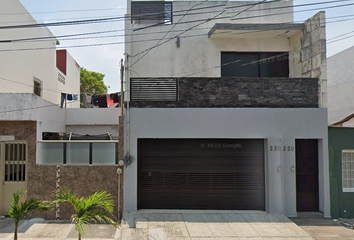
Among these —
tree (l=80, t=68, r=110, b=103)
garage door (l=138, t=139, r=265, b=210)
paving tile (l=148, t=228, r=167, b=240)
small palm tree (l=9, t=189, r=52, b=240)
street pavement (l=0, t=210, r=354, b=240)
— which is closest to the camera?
small palm tree (l=9, t=189, r=52, b=240)

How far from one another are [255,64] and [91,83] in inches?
958

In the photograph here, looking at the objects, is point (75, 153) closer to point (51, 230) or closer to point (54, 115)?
point (51, 230)

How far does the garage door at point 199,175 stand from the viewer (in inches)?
347

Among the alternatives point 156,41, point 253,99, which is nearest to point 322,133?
point 253,99

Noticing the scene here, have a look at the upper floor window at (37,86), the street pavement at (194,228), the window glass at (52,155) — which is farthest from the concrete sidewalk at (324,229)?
the upper floor window at (37,86)

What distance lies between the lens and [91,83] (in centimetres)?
3186

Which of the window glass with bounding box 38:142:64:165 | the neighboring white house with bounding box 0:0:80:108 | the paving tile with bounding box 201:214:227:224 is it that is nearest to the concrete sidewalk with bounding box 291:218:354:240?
the paving tile with bounding box 201:214:227:224

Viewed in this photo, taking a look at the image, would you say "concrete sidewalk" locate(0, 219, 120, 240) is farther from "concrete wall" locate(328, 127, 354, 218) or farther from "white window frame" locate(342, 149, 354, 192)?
"white window frame" locate(342, 149, 354, 192)

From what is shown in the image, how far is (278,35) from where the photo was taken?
35.1ft

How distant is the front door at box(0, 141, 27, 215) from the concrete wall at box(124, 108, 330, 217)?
10.9 ft

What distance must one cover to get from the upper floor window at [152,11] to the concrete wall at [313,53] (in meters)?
4.85

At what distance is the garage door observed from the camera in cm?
882

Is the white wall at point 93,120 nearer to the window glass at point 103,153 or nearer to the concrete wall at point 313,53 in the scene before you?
the window glass at point 103,153

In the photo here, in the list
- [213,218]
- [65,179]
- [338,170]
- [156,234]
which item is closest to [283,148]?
[338,170]
